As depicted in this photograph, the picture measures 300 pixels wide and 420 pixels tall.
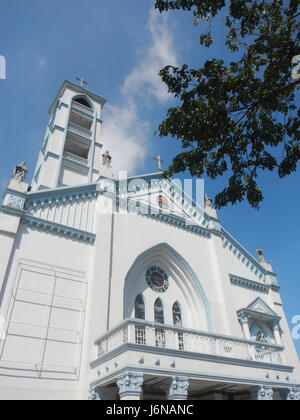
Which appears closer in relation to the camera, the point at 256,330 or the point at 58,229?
the point at 58,229

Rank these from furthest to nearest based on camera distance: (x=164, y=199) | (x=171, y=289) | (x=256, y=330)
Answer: (x=164, y=199)
(x=256, y=330)
(x=171, y=289)

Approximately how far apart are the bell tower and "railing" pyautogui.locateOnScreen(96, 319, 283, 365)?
38.1 feet

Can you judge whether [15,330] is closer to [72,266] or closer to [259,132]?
[72,266]

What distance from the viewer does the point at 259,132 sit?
10188mm

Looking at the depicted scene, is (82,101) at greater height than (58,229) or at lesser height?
greater

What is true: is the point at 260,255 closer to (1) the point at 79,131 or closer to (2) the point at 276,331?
(2) the point at 276,331

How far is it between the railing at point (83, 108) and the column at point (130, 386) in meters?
20.8

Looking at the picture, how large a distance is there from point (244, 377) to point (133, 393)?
5084mm

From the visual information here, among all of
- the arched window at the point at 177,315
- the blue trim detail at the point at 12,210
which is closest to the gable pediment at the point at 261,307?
the arched window at the point at 177,315

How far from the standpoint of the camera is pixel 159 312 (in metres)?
16.7

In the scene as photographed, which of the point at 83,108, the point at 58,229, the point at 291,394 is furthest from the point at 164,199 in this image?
the point at 291,394

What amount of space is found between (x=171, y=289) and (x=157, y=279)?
1007 mm

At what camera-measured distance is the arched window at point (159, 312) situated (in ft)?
53.7

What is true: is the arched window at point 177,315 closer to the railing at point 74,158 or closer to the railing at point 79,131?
the railing at point 74,158
